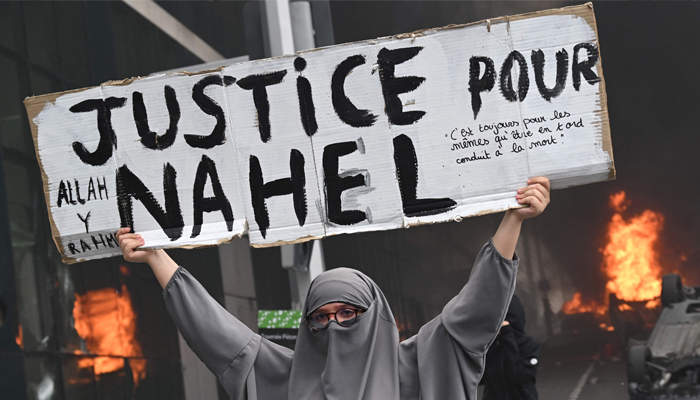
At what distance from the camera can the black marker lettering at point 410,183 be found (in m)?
2.43

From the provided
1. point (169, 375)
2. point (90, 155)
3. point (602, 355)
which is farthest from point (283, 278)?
point (90, 155)

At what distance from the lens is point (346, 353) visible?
92.0 inches

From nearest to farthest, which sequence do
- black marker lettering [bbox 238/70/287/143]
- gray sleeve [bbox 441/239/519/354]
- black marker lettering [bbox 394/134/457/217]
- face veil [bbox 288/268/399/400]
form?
gray sleeve [bbox 441/239/519/354] < face veil [bbox 288/268/399/400] < black marker lettering [bbox 394/134/457/217] < black marker lettering [bbox 238/70/287/143]

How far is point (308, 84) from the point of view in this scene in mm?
2518

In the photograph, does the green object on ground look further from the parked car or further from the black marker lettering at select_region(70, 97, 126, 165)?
the parked car

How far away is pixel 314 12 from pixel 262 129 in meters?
2.20

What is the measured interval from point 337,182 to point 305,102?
0.97ft

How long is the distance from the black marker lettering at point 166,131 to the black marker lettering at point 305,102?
17.6 inches

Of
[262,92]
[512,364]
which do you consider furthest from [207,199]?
[512,364]

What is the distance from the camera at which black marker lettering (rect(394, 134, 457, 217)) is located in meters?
2.43

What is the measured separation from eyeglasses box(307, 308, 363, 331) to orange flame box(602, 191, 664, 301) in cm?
259

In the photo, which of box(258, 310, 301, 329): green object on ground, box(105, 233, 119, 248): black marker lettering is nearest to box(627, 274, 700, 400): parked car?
box(258, 310, 301, 329): green object on ground

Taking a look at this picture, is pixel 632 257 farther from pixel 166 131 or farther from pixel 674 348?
pixel 166 131

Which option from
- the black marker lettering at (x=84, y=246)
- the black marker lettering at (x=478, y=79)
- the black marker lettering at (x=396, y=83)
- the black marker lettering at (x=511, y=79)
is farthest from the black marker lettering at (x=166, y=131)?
the black marker lettering at (x=511, y=79)
